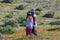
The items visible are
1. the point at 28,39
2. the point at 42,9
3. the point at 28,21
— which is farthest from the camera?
the point at 42,9

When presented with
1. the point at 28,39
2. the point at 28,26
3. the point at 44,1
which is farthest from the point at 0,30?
the point at 44,1

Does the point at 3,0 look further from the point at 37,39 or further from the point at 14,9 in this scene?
the point at 37,39

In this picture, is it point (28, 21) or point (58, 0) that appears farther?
point (58, 0)

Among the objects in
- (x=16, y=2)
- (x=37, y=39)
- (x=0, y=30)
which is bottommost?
(x=16, y=2)

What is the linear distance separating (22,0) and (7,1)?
3262 millimetres

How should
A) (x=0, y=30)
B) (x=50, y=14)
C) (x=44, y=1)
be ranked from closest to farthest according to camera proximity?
(x=0, y=30), (x=50, y=14), (x=44, y=1)

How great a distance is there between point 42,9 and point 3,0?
50.5 ft

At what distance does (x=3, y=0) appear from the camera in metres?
66.4

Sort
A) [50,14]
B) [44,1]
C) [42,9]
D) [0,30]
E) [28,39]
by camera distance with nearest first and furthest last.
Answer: [28,39]
[0,30]
[50,14]
[42,9]
[44,1]

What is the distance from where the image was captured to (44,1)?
208ft

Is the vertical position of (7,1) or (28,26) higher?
(28,26)

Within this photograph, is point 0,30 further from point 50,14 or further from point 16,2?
point 16,2

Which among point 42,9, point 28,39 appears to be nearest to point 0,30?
point 28,39

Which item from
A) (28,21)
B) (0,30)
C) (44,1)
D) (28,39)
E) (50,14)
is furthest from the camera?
(44,1)
